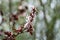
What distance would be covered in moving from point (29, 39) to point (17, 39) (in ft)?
0.25

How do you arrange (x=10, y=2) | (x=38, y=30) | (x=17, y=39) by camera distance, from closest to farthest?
(x=17, y=39) < (x=38, y=30) < (x=10, y=2)

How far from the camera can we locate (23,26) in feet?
3.85

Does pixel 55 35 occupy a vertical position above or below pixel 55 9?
below

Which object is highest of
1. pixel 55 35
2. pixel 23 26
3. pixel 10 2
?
pixel 10 2

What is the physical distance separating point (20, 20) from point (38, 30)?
0.13m

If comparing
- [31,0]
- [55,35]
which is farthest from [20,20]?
[55,35]

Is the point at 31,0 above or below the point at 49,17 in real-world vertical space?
above

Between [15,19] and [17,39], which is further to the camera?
[15,19]

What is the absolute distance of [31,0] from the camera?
1.29 meters

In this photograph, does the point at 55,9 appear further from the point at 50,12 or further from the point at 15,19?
the point at 15,19

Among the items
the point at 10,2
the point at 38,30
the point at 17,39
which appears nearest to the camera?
the point at 17,39

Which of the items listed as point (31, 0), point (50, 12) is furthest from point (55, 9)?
point (31, 0)

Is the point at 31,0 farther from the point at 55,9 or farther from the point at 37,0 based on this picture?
the point at 55,9

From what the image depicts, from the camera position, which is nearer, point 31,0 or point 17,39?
point 17,39
